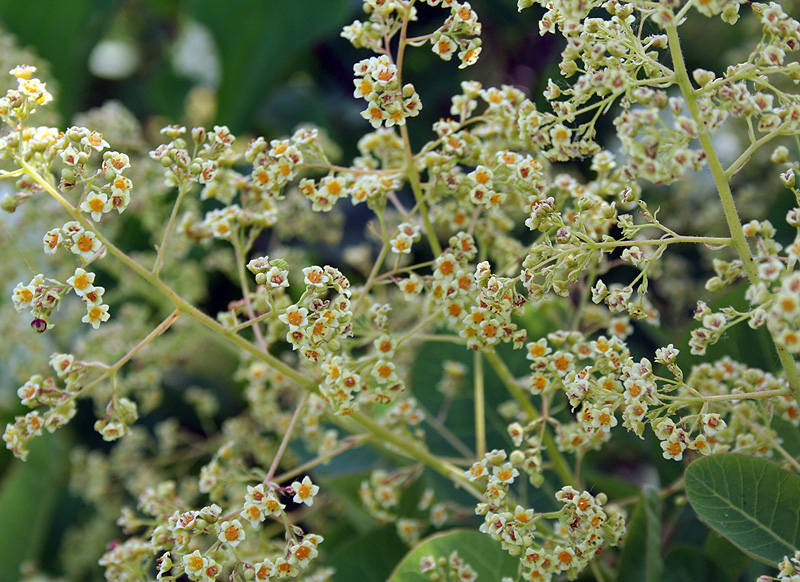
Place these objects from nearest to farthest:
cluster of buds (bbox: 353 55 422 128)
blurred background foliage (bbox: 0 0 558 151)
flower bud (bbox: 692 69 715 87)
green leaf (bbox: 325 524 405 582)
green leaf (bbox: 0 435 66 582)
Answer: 1. flower bud (bbox: 692 69 715 87)
2. cluster of buds (bbox: 353 55 422 128)
3. green leaf (bbox: 325 524 405 582)
4. green leaf (bbox: 0 435 66 582)
5. blurred background foliage (bbox: 0 0 558 151)

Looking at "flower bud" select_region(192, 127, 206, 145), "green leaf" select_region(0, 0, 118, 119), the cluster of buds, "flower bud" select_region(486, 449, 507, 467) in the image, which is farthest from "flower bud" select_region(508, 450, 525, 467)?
"green leaf" select_region(0, 0, 118, 119)

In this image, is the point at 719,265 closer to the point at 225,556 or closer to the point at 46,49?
the point at 225,556

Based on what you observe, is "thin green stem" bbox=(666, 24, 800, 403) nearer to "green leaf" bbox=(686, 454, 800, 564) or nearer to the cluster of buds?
"green leaf" bbox=(686, 454, 800, 564)

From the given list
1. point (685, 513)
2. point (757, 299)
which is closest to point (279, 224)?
point (685, 513)

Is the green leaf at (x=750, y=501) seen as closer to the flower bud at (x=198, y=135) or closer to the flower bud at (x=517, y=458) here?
the flower bud at (x=517, y=458)

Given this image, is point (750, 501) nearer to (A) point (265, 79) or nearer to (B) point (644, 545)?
(B) point (644, 545)

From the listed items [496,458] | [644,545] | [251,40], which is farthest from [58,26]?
[644,545]

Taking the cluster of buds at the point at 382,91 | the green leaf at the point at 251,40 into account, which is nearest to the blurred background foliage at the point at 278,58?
the green leaf at the point at 251,40
